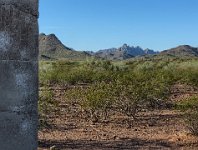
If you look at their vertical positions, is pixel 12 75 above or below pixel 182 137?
above

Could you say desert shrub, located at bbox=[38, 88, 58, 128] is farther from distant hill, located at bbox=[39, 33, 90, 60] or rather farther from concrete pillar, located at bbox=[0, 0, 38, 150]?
distant hill, located at bbox=[39, 33, 90, 60]

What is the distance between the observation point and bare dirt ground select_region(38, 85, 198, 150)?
10.7 meters

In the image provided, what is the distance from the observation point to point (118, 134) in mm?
12172

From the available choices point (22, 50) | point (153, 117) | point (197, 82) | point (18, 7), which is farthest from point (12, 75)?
point (197, 82)

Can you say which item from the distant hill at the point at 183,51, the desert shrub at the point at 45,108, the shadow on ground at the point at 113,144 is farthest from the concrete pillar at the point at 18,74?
the distant hill at the point at 183,51

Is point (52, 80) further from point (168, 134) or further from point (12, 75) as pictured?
point (12, 75)

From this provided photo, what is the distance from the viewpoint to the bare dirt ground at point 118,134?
10727mm

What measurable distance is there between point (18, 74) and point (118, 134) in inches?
361

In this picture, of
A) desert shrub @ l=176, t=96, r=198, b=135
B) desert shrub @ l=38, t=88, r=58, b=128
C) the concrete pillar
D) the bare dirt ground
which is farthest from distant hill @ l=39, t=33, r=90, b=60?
the concrete pillar

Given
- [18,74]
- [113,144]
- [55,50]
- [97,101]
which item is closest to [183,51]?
[55,50]

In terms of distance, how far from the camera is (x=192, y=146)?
35.9ft

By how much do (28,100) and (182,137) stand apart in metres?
8.86

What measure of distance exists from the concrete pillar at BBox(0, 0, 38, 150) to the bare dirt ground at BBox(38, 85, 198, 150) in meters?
6.80

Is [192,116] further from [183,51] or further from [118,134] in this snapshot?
[183,51]
